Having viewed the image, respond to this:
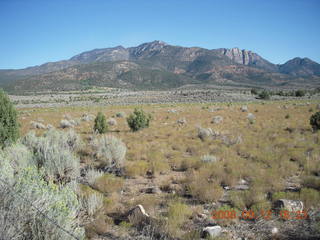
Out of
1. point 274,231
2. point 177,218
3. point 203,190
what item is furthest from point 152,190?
point 274,231

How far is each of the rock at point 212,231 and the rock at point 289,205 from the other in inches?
60.5

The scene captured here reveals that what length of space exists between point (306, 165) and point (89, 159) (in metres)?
7.78

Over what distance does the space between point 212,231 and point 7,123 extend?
7633mm

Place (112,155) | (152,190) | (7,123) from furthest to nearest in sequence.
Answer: (112,155)
(7,123)
(152,190)

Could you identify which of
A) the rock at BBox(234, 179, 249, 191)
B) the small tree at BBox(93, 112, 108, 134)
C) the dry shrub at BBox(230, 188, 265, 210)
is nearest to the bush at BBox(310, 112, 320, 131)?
the rock at BBox(234, 179, 249, 191)

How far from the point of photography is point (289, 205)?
4.03 meters

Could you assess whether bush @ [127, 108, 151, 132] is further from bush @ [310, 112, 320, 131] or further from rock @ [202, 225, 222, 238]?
bush @ [310, 112, 320, 131]

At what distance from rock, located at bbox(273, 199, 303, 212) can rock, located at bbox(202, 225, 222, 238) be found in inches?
60.5

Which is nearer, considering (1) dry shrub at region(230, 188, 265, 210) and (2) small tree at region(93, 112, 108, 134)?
(1) dry shrub at region(230, 188, 265, 210)

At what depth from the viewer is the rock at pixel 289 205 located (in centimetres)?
398

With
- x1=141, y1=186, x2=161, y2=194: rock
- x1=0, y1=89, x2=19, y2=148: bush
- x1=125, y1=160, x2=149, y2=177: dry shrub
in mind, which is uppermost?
x1=0, y1=89, x2=19, y2=148: bush

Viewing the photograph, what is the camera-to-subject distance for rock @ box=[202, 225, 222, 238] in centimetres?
338

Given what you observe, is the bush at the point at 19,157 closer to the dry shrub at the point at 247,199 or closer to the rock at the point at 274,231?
the dry shrub at the point at 247,199

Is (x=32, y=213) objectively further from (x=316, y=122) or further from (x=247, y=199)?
(x=316, y=122)
